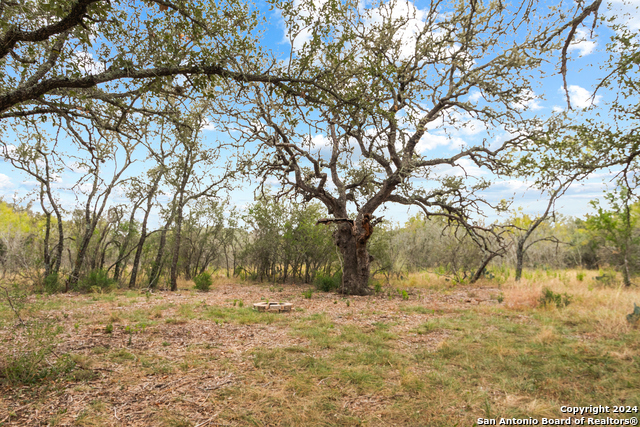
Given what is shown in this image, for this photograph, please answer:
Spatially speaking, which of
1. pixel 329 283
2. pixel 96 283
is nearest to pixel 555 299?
pixel 329 283

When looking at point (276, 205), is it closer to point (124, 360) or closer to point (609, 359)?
point (124, 360)

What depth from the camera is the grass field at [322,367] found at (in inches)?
125

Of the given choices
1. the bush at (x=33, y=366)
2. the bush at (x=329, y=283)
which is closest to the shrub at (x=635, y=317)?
the bush at (x=329, y=283)

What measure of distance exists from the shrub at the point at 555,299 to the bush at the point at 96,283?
12.9 metres

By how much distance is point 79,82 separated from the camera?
4.05 m

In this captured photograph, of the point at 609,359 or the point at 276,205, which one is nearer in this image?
the point at 609,359

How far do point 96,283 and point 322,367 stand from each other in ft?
33.9

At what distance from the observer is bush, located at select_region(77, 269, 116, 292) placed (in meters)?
11.1

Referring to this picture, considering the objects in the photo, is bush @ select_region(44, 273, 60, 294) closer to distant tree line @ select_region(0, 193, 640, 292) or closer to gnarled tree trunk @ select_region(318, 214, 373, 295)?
distant tree line @ select_region(0, 193, 640, 292)

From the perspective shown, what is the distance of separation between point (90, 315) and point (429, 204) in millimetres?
9772

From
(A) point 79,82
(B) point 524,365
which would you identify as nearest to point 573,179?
(B) point 524,365

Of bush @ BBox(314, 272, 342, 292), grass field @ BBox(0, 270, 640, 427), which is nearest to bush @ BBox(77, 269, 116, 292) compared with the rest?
grass field @ BBox(0, 270, 640, 427)

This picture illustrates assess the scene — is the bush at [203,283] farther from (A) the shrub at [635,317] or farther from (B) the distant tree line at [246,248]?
(A) the shrub at [635,317]

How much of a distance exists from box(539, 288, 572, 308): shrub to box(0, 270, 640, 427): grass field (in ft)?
1.43
